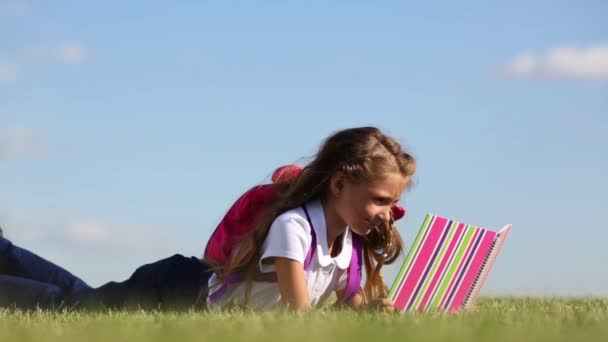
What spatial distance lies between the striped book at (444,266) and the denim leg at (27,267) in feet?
9.12

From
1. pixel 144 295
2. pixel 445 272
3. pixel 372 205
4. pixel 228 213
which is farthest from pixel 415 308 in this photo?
pixel 144 295

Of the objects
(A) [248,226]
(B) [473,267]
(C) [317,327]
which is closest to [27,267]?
(A) [248,226]

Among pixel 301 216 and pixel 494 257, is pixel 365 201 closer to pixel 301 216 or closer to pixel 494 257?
pixel 301 216

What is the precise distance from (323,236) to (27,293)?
2.51 metres

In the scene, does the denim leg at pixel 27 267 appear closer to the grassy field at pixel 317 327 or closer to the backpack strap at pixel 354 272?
the grassy field at pixel 317 327

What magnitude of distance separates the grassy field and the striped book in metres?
0.56

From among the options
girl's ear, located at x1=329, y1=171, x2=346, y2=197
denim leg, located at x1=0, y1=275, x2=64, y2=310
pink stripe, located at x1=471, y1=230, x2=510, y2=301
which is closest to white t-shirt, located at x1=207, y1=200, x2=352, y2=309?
girl's ear, located at x1=329, y1=171, x2=346, y2=197

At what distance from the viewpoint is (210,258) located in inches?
248

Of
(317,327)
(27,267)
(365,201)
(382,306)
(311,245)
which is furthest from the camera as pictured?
(27,267)

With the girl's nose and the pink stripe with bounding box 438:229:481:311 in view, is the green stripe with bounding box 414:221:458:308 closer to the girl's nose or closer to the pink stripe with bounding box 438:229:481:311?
the pink stripe with bounding box 438:229:481:311

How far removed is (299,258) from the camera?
18.2 feet

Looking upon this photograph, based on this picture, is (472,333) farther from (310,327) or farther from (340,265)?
(340,265)

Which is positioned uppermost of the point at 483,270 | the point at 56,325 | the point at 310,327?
the point at 483,270

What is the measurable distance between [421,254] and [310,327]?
1.71 meters
